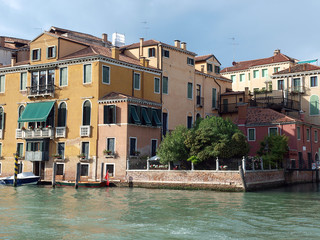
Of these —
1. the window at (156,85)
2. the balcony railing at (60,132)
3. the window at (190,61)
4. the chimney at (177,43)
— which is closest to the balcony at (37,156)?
the balcony railing at (60,132)

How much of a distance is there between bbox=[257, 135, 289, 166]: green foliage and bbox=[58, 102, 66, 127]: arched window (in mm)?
12536

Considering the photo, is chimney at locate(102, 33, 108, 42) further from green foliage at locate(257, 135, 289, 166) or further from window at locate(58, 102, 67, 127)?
green foliage at locate(257, 135, 289, 166)

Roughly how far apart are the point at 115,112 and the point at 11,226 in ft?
47.9

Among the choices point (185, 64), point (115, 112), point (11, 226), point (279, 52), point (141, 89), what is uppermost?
point (279, 52)

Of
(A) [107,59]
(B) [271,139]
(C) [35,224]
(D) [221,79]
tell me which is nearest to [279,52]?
(D) [221,79]

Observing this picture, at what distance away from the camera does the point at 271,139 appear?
29.5 metres

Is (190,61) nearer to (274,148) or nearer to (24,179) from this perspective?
(274,148)

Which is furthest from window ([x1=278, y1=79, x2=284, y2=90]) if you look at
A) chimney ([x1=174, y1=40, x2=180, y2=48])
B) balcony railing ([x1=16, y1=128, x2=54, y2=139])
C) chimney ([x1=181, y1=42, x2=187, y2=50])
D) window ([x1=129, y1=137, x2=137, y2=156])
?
balcony railing ([x1=16, y1=128, x2=54, y2=139])

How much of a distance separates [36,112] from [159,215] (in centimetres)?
1687

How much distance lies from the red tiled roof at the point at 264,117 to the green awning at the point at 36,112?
45.7 ft

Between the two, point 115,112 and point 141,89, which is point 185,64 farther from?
point 115,112

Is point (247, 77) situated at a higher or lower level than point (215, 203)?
higher

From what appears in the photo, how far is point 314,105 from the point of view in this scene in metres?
37.6

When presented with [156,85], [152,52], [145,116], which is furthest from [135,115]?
[152,52]
